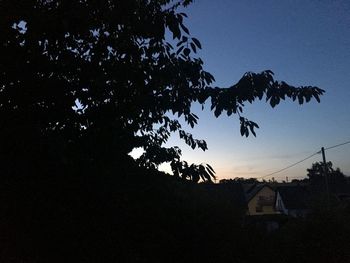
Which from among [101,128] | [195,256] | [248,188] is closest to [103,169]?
[101,128]

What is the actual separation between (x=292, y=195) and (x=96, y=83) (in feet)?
190

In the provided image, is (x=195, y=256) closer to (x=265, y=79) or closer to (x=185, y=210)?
(x=185, y=210)

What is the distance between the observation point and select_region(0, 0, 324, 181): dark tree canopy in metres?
3.68

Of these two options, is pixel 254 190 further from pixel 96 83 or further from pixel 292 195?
pixel 96 83

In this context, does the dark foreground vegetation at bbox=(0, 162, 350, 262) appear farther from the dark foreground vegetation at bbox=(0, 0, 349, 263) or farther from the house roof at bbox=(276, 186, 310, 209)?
the house roof at bbox=(276, 186, 310, 209)

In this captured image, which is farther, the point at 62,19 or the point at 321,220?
the point at 321,220

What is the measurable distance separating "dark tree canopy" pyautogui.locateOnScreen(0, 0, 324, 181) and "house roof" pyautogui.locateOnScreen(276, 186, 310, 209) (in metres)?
53.7

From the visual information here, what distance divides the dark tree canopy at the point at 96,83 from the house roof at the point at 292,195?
53.7 m

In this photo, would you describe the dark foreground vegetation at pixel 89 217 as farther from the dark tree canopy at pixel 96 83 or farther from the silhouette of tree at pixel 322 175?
the silhouette of tree at pixel 322 175

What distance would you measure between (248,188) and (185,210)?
6579 centimetres

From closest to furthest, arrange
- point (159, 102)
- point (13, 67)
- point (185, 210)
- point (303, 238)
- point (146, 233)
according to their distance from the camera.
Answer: point (13, 67) → point (159, 102) → point (146, 233) → point (185, 210) → point (303, 238)

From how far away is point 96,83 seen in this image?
12.6 feet

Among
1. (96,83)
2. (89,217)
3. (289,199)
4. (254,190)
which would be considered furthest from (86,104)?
(254,190)

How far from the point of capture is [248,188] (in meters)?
75.4
